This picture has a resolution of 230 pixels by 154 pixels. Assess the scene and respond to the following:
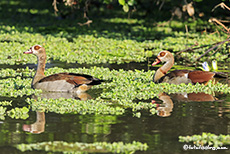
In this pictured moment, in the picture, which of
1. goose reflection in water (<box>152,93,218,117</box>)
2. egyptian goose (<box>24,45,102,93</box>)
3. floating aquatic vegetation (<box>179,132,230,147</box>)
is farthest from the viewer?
egyptian goose (<box>24,45,102,93</box>)

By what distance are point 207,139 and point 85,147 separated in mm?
1866

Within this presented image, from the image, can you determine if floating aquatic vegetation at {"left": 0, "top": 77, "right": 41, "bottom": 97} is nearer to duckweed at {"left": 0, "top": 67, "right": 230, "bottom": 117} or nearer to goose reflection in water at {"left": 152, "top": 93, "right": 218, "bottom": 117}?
duckweed at {"left": 0, "top": 67, "right": 230, "bottom": 117}

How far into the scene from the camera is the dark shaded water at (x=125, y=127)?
8016 mm

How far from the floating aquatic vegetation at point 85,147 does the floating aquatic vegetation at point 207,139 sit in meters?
0.72

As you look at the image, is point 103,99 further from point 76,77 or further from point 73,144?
point 73,144

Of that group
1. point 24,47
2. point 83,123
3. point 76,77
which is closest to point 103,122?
point 83,123

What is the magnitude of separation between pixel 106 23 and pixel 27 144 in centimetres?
1986

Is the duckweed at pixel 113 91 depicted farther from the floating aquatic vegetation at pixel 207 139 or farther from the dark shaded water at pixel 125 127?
the floating aquatic vegetation at pixel 207 139

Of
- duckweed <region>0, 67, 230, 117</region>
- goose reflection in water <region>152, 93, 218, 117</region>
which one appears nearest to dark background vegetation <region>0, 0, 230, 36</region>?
duckweed <region>0, 67, 230, 117</region>

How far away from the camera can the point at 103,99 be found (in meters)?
11.0

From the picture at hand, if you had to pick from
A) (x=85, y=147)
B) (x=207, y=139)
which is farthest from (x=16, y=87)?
(x=207, y=139)

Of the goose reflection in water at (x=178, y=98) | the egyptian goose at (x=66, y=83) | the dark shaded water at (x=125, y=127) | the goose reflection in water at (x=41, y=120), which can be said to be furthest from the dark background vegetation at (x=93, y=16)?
the dark shaded water at (x=125, y=127)

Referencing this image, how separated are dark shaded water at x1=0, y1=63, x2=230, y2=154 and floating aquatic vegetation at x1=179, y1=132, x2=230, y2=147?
0.60 ft

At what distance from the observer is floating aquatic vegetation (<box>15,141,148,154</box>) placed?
7.51 metres
